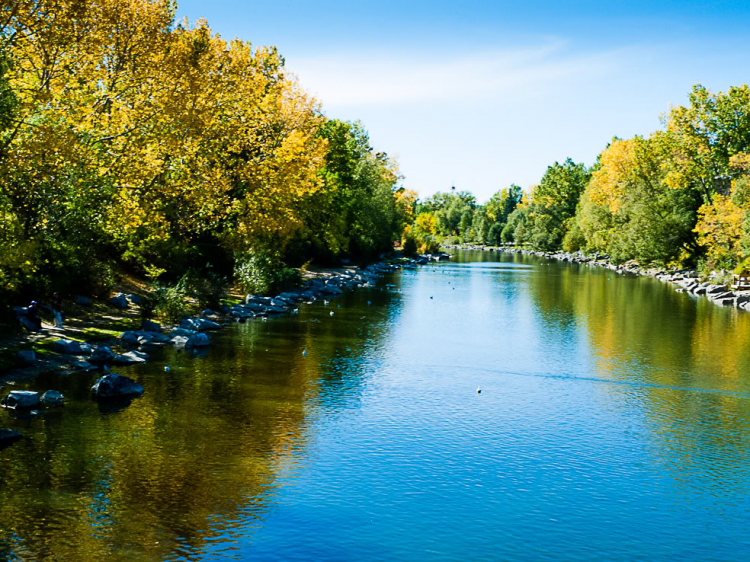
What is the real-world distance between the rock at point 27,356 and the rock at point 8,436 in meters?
7.09

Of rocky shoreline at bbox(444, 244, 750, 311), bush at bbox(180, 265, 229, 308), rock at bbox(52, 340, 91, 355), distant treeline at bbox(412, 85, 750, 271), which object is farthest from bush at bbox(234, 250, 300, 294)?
distant treeline at bbox(412, 85, 750, 271)

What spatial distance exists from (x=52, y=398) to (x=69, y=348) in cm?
577

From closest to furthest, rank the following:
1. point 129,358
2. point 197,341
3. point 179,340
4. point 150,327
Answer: point 129,358
point 197,341
point 179,340
point 150,327

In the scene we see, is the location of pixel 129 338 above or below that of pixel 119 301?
below

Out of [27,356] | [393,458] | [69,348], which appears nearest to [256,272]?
[69,348]

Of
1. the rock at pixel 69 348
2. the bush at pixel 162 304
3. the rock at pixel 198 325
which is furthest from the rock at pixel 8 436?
the bush at pixel 162 304

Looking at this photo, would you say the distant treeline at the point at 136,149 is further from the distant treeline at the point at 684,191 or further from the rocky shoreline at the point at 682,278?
the distant treeline at the point at 684,191

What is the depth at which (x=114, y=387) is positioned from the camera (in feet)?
78.1

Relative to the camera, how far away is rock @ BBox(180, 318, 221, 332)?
1432 inches

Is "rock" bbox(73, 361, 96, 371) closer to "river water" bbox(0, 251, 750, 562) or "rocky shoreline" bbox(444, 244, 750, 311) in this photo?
"river water" bbox(0, 251, 750, 562)

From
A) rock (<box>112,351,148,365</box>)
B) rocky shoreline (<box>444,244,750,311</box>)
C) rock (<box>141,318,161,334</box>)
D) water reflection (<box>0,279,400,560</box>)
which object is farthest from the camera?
rocky shoreline (<box>444,244,750,311</box>)

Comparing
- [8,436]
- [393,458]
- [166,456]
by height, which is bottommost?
[393,458]

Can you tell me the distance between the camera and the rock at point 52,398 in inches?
872

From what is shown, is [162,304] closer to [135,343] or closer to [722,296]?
[135,343]
